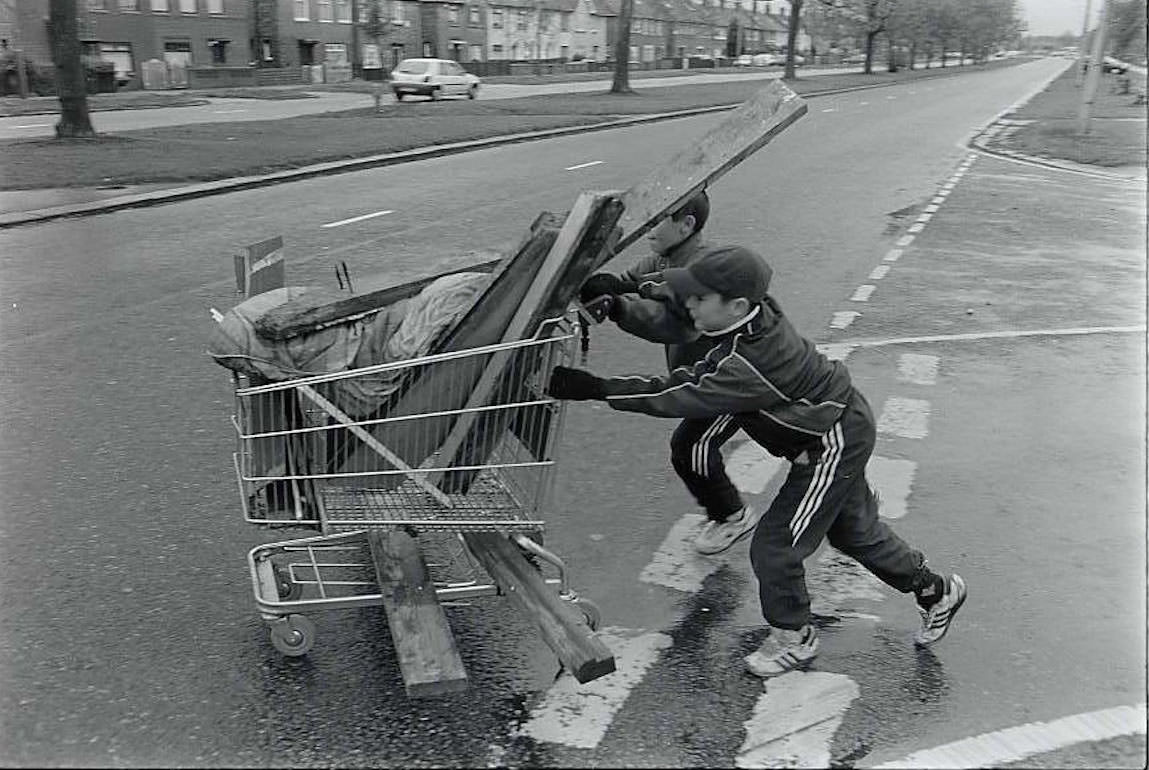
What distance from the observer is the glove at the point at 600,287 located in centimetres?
395

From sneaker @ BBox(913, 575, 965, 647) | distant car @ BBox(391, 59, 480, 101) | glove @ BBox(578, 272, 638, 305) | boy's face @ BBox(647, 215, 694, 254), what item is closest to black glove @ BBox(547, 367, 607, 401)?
glove @ BBox(578, 272, 638, 305)

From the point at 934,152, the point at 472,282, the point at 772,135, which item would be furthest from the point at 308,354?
the point at 934,152

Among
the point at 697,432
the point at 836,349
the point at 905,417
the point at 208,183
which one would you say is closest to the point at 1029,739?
the point at 697,432

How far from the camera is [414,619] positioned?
3.58m

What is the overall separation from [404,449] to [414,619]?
1.76ft

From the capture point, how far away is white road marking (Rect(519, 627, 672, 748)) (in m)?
3.35

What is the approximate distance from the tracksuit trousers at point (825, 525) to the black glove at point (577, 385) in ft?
1.86

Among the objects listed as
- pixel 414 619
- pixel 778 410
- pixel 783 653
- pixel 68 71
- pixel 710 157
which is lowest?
pixel 783 653

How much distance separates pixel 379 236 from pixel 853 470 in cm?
952

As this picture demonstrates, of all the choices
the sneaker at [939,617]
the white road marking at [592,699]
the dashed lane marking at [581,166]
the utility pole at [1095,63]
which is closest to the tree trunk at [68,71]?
the dashed lane marking at [581,166]

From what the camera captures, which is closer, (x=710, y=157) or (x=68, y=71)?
(x=710, y=157)

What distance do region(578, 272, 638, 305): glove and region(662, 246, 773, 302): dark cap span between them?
55cm

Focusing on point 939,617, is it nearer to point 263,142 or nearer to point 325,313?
point 325,313

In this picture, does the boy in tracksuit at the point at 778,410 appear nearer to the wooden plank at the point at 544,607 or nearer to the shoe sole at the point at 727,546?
the wooden plank at the point at 544,607
